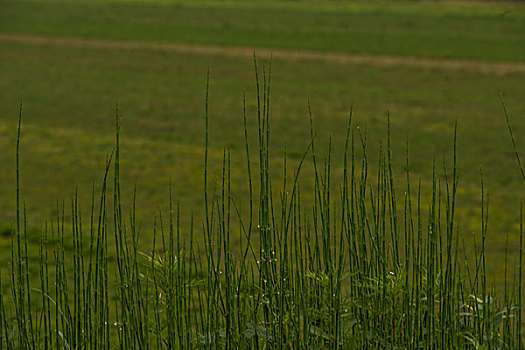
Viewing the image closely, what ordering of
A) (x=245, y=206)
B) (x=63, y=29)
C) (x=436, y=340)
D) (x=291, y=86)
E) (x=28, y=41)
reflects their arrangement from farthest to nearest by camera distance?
(x=63, y=29) < (x=28, y=41) < (x=291, y=86) < (x=245, y=206) < (x=436, y=340)

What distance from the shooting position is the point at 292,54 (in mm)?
11047

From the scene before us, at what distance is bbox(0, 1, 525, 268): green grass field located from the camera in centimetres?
615

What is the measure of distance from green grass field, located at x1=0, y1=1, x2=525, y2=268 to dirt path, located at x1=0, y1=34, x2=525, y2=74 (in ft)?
0.19

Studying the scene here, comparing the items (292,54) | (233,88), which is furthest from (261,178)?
(292,54)

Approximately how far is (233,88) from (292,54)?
6.89 feet

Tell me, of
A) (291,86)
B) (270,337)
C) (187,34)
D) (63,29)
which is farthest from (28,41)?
(270,337)

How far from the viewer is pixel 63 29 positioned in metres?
12.8

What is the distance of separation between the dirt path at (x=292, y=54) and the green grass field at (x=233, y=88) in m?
0.06

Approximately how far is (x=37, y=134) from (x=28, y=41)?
4956mm

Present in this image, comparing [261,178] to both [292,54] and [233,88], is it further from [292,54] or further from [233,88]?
[292,54]

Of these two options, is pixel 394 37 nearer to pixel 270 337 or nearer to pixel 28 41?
pixel 28 41

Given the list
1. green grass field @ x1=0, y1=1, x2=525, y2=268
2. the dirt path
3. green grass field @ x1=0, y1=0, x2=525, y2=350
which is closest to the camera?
green grass field @ x1=0, y1=0, x2=525, y2=350

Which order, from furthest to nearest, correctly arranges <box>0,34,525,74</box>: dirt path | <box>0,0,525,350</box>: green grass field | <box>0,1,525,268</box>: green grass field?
<box>0,34,525,74</box>: dirt path → <box>0,1,525,268</box>: green grass field → <box>0,0,525,350</box>: green grass field

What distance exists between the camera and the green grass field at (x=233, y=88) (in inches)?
242
